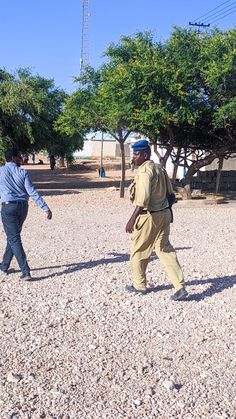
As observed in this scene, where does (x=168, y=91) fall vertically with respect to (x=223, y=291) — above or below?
above

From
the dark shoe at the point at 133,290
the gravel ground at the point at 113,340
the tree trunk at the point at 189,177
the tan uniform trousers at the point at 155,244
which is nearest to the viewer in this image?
the gravel ground at the point at 113,340

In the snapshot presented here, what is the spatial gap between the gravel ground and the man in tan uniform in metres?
0.34

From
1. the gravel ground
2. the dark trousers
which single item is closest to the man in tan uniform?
the gravel ground

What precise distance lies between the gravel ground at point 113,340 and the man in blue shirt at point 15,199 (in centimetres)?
38

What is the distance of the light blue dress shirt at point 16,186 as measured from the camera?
6.41 meters

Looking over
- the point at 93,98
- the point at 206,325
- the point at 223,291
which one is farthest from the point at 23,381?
the point at 93,98

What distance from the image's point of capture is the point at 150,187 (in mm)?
5371

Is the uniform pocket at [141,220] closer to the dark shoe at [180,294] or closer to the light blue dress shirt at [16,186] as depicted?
the dark shoe at [180,294]

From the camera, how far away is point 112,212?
15.0m

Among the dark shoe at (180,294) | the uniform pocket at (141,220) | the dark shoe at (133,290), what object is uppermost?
the uniform pocket at (141,220)

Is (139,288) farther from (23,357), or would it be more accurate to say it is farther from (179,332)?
(23,357)

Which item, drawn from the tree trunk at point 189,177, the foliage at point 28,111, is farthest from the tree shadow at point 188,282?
the foliage at point 28,111

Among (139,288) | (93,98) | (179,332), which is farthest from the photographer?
(93,98)

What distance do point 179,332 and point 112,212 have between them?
33.6ft
